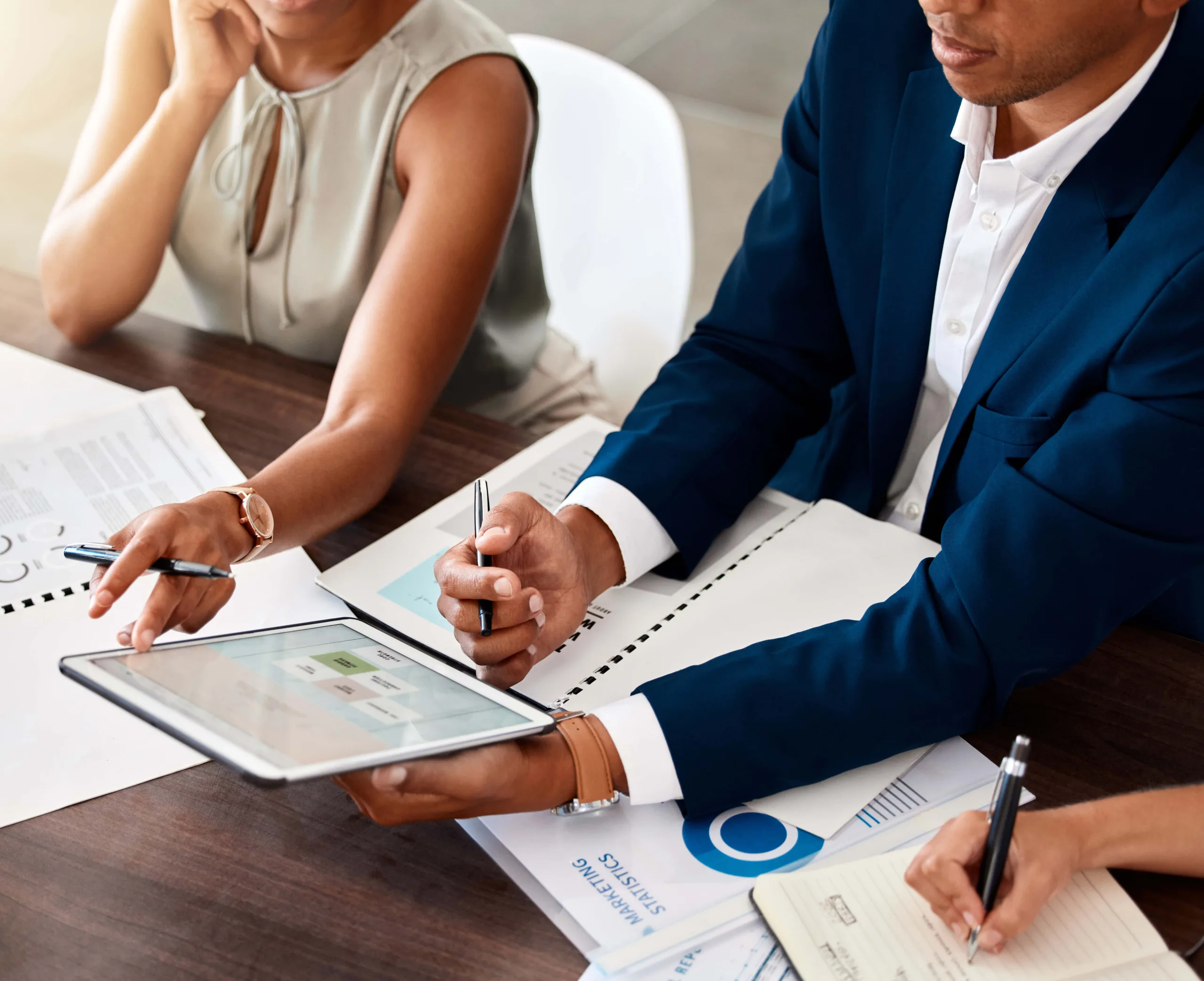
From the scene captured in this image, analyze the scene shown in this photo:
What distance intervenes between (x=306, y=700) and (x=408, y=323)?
639 millimetres

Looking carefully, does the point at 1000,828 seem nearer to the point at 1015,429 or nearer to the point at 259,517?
the point at 1015,429

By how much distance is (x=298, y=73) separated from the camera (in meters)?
1.48

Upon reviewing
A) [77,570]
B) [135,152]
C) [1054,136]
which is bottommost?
[77,570]

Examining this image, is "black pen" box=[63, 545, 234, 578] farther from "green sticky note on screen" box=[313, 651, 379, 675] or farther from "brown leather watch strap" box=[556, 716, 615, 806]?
"brown leather watch strap" box=[556, 716, 615, 806]

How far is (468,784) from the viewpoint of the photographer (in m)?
0.75

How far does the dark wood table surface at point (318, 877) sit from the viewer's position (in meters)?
0.73

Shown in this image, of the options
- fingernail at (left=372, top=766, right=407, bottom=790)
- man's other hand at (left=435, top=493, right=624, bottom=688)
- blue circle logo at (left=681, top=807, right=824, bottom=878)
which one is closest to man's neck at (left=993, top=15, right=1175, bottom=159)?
man's other hand at (left=435, top=493, right=624, bottom=688)

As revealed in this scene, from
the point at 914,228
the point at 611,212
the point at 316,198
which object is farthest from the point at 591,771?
the point at 611,212

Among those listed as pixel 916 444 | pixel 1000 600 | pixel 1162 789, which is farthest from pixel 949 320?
pixel 1162 789

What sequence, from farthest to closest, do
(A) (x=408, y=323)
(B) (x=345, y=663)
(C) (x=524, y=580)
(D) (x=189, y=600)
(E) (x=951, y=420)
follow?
(A) (x=408, y=323), (E) (x=951, y=420), (C) (x=524, y=580), (D) (x=189, y=600), (B) (x=345, y=663)

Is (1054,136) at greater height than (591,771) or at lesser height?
greater

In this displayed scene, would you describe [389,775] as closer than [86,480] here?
Yes

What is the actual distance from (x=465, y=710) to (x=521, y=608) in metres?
0.16

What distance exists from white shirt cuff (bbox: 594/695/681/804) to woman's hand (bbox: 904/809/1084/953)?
0.18 meters
